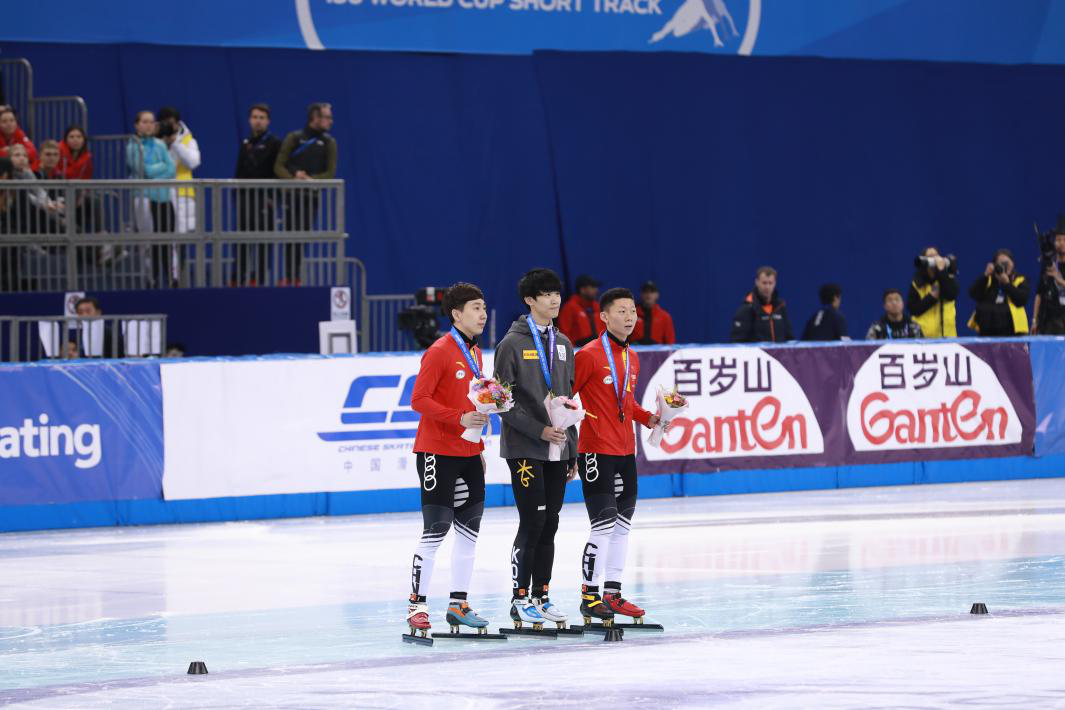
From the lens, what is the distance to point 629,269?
72.0 ft

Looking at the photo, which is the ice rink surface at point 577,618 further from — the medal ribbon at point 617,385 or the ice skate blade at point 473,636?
the medal ribbon at point 617,385

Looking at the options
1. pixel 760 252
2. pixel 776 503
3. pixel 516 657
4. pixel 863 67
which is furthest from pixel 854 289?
pixel 516 657

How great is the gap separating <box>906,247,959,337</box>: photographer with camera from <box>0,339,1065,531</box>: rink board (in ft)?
4.27

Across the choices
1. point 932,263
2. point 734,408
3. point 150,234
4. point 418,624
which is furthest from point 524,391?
point 932,263

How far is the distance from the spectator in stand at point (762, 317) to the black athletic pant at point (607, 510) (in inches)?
314

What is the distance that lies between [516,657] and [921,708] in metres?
2.11

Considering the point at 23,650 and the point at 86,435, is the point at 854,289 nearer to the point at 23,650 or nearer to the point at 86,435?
the point at 86,435

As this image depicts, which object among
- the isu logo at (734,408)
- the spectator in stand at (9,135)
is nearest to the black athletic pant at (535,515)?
the isu logo at (734,408)

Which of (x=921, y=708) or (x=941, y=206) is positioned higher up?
(x=941, y=206)

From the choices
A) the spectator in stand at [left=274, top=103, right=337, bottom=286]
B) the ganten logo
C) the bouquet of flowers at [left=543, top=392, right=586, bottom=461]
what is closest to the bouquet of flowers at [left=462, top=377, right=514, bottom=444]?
the bouquet of flowers at [left=543, top=392, right=586, bottom=461]

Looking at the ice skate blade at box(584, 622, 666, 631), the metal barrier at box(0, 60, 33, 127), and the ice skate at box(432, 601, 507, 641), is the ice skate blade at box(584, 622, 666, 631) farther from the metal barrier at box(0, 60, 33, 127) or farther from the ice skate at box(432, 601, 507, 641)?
the metal barrier at box(0, 60, 33, 127)

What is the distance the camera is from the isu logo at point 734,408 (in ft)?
51.3

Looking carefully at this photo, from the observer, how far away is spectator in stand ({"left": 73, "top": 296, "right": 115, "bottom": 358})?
592 inches

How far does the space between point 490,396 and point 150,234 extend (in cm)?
935
